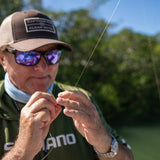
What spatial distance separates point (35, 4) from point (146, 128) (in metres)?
4.81

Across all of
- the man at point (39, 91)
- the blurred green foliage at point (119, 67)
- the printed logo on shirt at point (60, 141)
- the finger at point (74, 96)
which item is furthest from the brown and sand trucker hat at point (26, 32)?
the blurred green foliage at point (119, 67)

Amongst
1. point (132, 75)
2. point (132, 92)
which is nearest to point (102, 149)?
point (132, 75)

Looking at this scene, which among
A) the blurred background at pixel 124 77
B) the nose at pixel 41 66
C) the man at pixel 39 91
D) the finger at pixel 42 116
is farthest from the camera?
the blurred background at pixel 124 77

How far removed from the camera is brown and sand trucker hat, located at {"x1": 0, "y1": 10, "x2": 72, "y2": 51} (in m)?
1.13

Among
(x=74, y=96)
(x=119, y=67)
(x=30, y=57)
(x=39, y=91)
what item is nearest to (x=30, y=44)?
(x=30, y=57)

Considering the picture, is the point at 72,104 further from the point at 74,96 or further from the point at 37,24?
the point at 37,24

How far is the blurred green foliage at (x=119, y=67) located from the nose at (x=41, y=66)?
12.5ft

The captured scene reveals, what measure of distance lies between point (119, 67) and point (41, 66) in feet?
17.3

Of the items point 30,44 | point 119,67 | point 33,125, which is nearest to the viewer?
point 33,125

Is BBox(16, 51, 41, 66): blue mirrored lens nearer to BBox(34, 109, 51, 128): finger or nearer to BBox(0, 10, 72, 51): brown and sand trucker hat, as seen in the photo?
BBox(0, 10, 72, 51): brown and sand trucker hat

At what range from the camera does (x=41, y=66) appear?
1169mm

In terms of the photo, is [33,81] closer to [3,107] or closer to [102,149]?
[3,107]

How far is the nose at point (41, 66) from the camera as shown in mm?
1165

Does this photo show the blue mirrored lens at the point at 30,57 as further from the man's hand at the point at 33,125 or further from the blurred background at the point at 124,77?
the blurred background at the point at 124,77
